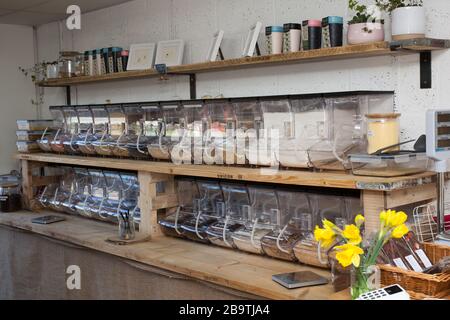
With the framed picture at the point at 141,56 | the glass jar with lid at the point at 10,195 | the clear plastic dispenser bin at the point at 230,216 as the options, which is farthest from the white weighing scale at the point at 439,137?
the glass jar with lid at the point at 10,195

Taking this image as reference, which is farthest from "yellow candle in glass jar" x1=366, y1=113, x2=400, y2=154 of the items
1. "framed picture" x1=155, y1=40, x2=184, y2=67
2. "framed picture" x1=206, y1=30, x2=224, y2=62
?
"framed picture" x1=155, y1=40, x2=184, y2=67

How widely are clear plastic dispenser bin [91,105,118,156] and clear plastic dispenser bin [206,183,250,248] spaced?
0.94m

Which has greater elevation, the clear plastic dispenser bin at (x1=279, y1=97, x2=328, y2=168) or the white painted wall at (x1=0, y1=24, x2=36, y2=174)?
the white painted wall at (x1=0, y1=24, x2=36, y2=174)

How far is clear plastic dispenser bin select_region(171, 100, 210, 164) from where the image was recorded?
9.46 feet

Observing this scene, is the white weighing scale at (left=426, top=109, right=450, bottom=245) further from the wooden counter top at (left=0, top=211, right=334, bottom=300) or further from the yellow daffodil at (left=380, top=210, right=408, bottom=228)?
the wooden counter top at (left=0, top=211, right=334, bottom=300)

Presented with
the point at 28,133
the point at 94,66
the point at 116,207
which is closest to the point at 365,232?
the point at 116,207

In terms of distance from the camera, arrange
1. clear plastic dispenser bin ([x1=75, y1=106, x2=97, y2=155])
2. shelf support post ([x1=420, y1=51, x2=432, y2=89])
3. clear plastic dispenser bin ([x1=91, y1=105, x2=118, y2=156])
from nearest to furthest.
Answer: shelf support post ([x1=420, y1=51, x2=432, y2=89])
clear plastic dispenser bin ([x1=91, y1=105, x2=118, y2=156])
clear plastic dispenser bin ([x1=75, y1=106, x2=97, y2=155])

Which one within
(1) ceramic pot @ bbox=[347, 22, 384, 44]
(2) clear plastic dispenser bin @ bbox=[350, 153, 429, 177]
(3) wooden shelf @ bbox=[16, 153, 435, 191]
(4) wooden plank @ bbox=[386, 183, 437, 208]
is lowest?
(4) wooden plank @ bbox=[386, 183, 437, 208]

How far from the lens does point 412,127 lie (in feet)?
7.88

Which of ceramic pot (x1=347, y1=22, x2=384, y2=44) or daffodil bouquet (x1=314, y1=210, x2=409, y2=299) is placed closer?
daffodil bouquet (x1=314, y1=210, x2=409, y2=299)

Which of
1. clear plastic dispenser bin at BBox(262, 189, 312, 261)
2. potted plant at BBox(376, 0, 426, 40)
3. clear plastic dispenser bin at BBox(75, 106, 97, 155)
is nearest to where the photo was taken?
potted plant at BBox(376, 0, 426, 40)

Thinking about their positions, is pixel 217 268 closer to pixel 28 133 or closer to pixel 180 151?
pixel 180 151

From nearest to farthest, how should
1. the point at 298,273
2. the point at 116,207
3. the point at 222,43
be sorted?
the point at 298,273 → the point at 222,43 → the point at 116,207

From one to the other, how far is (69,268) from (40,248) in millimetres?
346
